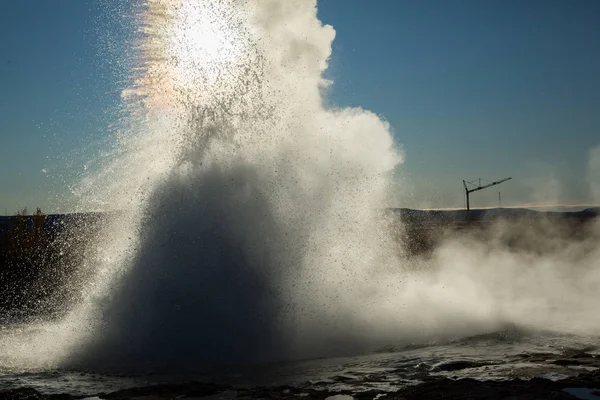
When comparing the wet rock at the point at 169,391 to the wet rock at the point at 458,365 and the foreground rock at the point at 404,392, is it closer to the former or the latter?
the foreground rock at the point at 404,392

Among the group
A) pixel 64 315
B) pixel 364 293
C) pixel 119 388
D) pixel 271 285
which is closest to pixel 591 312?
pixel 364 293

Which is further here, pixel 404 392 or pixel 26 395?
pixel 26 395

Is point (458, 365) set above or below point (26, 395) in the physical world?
above

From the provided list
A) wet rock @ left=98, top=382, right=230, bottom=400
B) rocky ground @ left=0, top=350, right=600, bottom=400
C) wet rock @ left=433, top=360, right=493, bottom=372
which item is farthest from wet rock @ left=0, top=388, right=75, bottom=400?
wet rock @ left=433, top=360, right=493, bottom=372

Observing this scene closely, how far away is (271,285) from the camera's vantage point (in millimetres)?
11102

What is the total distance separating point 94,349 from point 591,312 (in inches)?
403

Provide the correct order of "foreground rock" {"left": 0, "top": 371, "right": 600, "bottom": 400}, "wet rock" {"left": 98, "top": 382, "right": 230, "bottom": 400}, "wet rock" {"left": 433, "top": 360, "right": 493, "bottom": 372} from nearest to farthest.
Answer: "foreground rock" {"left": 0, "top": 371, "right": 600, "bottom": 400} → "wet rock" {"left": 98, "top": 382, "right": 230, "bottom": 400} → "wet rock" {"left": 433, "top": 360, "right": 493, "bottom": 372}

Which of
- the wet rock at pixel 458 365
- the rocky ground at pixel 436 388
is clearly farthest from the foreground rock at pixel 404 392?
the wet rock at pixel 458 365

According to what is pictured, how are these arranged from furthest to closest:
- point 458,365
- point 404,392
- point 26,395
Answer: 1. point 458,365
2. point 26,395
3. point 404,392

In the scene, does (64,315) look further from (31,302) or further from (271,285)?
(271,285)

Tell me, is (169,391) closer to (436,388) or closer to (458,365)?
(436,388)

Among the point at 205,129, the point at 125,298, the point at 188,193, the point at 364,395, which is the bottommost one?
the point at 364,395

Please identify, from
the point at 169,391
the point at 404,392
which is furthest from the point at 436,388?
the point at 169,391

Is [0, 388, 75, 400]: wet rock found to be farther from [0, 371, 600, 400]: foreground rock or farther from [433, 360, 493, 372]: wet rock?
[433, 360, 493, 372]: wet rock
